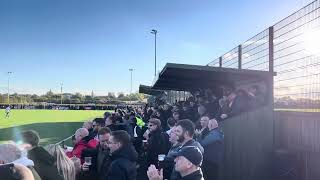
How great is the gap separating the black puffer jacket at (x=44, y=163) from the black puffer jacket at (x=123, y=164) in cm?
89

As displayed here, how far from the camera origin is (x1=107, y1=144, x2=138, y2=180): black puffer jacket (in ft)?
18.7

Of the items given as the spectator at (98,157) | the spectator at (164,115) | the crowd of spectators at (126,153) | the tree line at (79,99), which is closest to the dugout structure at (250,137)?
the crowd of spectators at (126,153)

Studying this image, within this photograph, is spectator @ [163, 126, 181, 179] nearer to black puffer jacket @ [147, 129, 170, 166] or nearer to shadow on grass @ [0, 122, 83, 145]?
black puffer jacket @ [147, 129, 170, 166]

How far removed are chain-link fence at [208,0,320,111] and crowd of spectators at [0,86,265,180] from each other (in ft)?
2.38

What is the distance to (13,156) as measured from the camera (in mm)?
4133

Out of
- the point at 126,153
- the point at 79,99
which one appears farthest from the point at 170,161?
the point at 79,99

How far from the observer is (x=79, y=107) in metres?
98.0

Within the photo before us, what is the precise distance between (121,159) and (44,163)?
122 cm

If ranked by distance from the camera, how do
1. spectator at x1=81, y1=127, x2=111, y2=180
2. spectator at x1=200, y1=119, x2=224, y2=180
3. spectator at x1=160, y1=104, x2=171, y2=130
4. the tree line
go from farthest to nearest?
the tree line
spectator at x1=160, y1=104, x2=171, y2=130
spectator at x1=200, y1=119, x2=224, y2=180
spectator at x1=81, y1=127, x2=111, y2=180

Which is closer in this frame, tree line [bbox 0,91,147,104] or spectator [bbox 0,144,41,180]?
spectator [bbox 0,144,41,180]

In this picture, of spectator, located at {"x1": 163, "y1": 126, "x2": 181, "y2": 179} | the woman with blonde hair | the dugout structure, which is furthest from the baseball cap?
the dugout structure

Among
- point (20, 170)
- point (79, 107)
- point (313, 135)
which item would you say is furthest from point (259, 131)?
point (79, 107)

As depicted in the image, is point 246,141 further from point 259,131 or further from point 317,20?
point 317,20

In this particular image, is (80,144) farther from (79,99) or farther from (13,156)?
(79,99)
